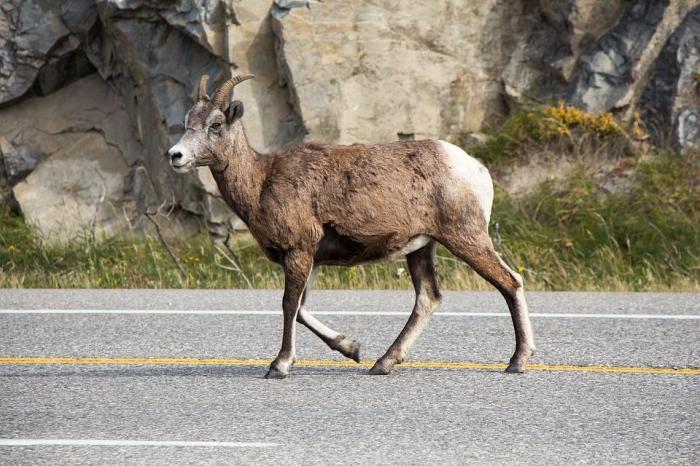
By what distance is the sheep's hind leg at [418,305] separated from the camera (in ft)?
24.5

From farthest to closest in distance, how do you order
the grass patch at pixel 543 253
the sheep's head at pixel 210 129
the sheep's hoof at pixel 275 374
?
the grass patch at pixel 543 253 → the sheep's head at pixel 210 129 → the sheep's hoof at pixel 275 374

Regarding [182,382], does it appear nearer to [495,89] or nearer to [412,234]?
[412,234]

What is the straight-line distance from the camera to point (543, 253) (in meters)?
13.0

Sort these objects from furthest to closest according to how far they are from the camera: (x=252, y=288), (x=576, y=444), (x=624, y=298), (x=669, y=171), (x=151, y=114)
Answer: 1. (x=151, y=114)
2. (x=669, y=171)
3. (x=252, y=288)
4. (x=624, y=298)
5. (x=576, y=444)

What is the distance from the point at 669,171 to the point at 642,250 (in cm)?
157

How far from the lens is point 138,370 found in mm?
7617

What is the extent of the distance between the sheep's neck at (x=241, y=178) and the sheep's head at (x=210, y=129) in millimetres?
56

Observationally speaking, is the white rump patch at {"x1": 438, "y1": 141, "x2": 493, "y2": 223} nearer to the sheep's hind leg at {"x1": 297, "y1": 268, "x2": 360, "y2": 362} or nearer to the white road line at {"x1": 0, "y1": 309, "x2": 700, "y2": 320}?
the sheep's hind leg at {"x1": 297, "y1": 268, "x2": 360, "y2": 362}

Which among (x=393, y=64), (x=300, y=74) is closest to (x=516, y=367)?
(x=300, y=74)

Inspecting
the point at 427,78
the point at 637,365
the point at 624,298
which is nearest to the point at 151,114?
the point at 427,78

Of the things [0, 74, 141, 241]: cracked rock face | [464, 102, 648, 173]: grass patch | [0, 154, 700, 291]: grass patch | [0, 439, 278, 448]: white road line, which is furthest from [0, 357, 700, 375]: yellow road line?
[0, 74, 141, 241]: cracked rock face

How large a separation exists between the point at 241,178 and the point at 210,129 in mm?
380

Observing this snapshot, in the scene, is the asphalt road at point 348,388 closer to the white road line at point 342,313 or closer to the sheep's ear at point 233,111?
the white road line at point 342,313

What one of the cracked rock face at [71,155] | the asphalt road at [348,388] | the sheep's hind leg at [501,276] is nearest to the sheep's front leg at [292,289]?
the asphalt road at [348,388]
